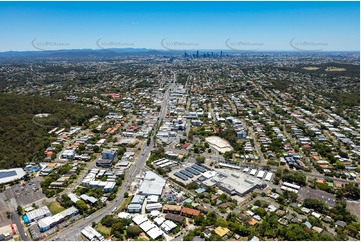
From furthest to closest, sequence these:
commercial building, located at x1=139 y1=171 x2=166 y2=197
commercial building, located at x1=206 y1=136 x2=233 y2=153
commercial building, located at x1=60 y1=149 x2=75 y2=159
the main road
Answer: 1. commercial building, located at x1=206 y1=136 x2=233 y2=153
2. commercial building, located at x1=60 y1=149 x2=75 y2=159
3. commercial building, located at x1=139 y1=171 x2=166 y2=197
4. the main road

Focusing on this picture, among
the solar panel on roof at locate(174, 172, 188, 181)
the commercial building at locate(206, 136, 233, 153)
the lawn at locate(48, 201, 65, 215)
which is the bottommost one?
the commercial building at locate(206, 136, 233, 153)

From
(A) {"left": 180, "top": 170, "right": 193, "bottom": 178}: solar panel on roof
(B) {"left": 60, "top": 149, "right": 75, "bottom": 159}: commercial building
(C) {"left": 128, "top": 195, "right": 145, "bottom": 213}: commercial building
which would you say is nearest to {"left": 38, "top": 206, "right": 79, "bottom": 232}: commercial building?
(C) {"left": 128, "top": 195, "right": 145, "bottom": 213}: commercial building

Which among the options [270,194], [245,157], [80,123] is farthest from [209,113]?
[270,194]

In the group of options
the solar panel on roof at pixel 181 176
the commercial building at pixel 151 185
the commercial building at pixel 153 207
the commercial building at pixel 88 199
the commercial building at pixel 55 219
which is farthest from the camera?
the solar panel on roof at pixel 181 176

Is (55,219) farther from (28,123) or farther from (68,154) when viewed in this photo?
(28,123)

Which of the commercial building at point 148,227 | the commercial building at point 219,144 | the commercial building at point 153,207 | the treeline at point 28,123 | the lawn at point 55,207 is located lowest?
the commercial building at point 219,144

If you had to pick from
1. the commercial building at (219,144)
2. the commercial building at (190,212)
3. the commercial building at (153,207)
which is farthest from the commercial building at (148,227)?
the commercial building at (219,144)

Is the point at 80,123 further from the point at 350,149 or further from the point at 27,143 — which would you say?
the point at 350,149

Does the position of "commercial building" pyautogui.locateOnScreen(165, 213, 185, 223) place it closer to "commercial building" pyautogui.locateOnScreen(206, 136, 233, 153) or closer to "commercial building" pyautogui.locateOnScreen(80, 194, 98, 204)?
"commercial building" pyautogui.locateOnScreen(80, 194, 98, 204)

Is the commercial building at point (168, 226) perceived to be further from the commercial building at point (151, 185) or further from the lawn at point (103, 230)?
the commercial building at point (151, 185)
